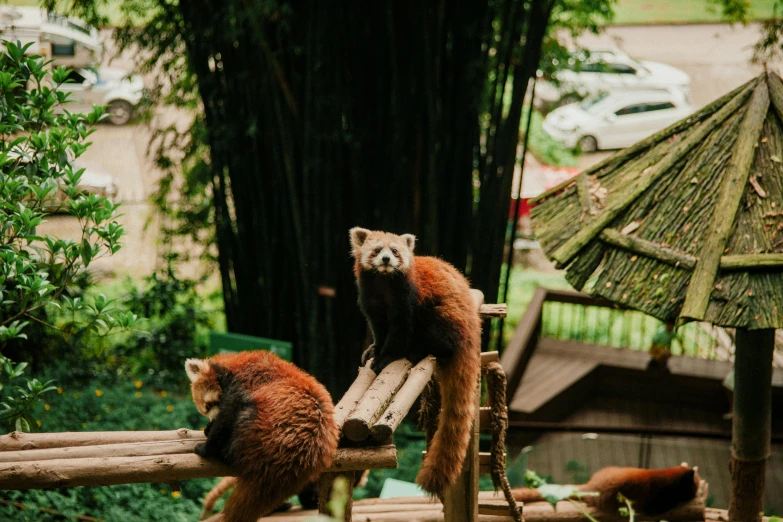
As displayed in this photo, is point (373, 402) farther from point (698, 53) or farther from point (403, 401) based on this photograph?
point (698, 53)

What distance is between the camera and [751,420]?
3533 millimetres

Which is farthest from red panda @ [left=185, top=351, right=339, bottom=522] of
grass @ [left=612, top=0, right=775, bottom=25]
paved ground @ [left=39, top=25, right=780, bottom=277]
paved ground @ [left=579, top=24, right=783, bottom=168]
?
grass @ [left=612, top=0, right=775, bottom=25]

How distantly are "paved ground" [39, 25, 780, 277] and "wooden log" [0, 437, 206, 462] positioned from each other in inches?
243

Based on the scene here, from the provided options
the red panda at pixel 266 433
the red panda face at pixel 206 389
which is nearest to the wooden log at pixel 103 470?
the red panda at pixel 266 433

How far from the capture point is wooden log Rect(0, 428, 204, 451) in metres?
2.23

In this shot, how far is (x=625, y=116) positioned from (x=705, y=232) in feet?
22.8

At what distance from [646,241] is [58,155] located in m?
2.38

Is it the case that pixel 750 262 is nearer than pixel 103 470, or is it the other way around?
pixel 103 470

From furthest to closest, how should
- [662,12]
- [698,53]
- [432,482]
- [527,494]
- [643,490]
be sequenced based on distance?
[662,12] → [698,53] → [643,490] → [527,494] → [432,482]

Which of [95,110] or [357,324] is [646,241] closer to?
[95,110]

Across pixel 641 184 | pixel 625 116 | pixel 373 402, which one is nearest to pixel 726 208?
pixel 641 184

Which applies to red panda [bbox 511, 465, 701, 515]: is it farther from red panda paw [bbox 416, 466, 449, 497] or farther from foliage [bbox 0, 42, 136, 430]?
foliage [bbox 0, 42, 136, 430]

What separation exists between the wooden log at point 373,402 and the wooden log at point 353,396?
0.03 m

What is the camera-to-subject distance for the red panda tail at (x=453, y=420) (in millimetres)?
2396
